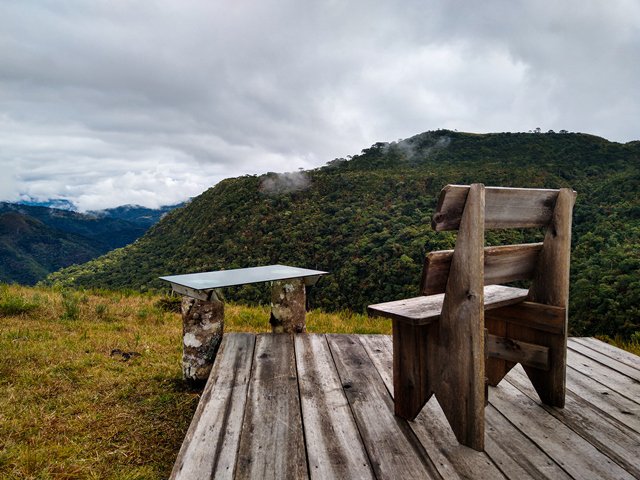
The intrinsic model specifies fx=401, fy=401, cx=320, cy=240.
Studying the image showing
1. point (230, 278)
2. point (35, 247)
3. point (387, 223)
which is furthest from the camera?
point (35, 247)

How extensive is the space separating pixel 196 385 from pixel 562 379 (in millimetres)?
2630

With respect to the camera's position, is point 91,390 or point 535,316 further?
point 91,390

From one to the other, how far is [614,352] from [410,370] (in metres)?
2.38

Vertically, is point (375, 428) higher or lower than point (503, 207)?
lower

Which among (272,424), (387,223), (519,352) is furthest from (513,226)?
(387,223)

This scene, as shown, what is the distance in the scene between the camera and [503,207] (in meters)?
1.99

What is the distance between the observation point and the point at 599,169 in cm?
4194

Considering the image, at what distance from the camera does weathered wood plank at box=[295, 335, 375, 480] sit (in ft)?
5.57

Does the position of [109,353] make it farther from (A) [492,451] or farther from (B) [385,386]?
(A) [492,451]

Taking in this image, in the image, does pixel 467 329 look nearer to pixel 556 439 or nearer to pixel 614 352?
pixel 556 439

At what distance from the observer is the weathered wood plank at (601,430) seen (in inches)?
72.1

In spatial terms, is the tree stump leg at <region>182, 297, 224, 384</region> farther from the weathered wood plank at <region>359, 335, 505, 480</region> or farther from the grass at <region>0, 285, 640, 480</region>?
the weathered wood plank at <region>359, 335, 505, 480</region>

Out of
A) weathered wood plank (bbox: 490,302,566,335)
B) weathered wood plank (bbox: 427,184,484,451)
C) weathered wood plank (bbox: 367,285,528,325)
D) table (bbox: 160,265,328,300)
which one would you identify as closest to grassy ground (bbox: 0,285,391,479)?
table (bbox: 160,265,328,300)

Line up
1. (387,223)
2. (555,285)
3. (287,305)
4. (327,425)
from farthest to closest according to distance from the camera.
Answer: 1. (387,223)
2. (287,305)
3. (555,285)
4. (327,425)
